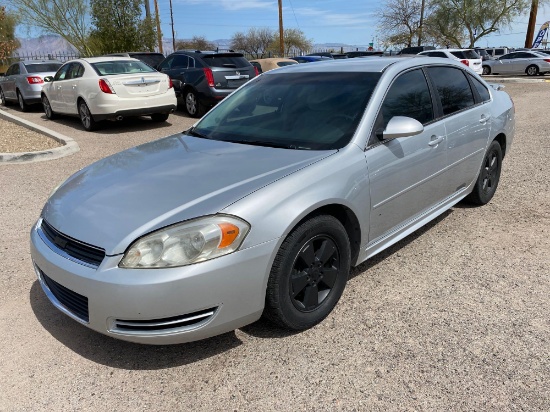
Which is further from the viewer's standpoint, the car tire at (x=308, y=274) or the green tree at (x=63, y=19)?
the green tree at (x=63, y=19)

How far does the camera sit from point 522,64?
27672mm

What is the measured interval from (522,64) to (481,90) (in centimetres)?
2697

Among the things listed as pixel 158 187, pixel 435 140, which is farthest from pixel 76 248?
pixel 435 140

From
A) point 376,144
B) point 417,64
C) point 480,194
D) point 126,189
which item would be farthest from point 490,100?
point 126,189

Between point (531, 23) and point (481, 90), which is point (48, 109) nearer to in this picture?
point (481, 90)

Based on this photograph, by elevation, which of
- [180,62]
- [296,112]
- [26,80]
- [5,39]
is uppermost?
[5,39]

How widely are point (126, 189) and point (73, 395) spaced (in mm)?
1162

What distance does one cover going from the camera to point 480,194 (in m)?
4.90

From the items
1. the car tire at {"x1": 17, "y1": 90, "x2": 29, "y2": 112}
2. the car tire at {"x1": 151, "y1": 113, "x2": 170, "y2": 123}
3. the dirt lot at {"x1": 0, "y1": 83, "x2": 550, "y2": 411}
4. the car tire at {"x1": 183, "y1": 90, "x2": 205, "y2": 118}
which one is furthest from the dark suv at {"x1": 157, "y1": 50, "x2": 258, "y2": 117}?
the dirt lot at {"x1": 0, "y1": 83, "x2": 550, "y2": 411}

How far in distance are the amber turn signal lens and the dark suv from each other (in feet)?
30.3

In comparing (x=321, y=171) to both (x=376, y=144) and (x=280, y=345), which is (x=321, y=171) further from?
(x=280, y=345)

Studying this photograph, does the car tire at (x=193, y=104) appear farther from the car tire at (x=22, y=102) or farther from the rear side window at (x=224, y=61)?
the car tire at (x=22, y=102)

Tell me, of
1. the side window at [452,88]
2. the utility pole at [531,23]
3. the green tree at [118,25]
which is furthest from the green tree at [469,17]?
the side window at [452,88]

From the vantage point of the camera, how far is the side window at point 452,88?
4.07 meters
